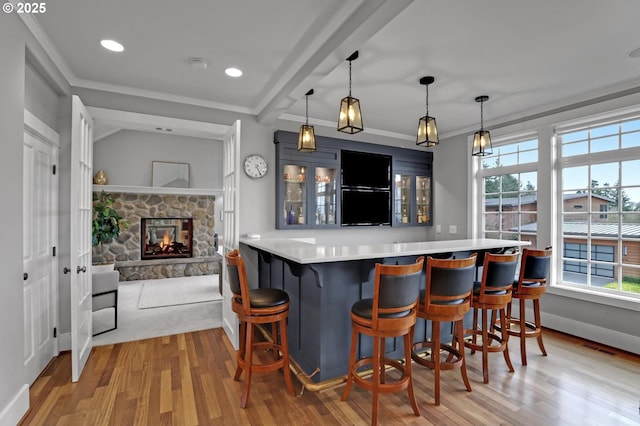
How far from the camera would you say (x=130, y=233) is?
6773 millimetres

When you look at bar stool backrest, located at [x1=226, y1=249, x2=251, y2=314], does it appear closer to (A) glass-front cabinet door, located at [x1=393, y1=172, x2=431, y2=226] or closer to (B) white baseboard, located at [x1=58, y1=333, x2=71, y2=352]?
(B) white baseboard, located at [x1=58, y1=333, x2=71, y2=352]

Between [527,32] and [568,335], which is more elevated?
[527,32]

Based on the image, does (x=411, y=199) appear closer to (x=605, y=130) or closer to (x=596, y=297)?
(x=605, y=130)

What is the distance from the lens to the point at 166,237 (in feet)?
23.4

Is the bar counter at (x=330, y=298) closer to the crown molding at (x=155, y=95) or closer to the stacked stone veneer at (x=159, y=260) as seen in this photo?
the crown molding at (x=155, y=95)

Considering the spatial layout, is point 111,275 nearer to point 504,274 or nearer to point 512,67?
point 504,274

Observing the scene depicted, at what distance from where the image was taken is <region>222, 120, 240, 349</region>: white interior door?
128 inches

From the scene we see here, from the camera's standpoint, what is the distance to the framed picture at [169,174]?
22.3 feet

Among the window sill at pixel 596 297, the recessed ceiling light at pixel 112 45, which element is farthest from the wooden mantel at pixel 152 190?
the window sill at pixel 596 297

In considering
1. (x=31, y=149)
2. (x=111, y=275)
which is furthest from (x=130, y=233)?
(x=31, y=149)

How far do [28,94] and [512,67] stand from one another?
4.04 metres

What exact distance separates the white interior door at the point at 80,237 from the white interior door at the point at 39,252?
12.1 inches

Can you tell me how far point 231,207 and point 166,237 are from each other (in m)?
4.42

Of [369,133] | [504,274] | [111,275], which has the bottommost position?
[111,275]
